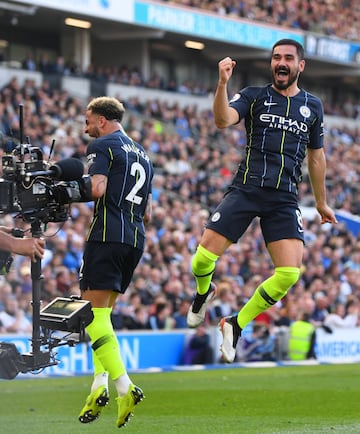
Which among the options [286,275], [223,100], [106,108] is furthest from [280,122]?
[106,108]

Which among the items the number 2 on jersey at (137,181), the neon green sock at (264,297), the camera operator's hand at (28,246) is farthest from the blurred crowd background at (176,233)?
the camera operator's hand at (28,246)

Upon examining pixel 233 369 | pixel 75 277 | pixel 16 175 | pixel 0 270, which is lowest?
pixel 233 369

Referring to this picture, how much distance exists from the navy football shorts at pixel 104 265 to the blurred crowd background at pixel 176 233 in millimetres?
4125

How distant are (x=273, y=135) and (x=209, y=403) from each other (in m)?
3.76

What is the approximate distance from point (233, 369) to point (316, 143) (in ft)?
26.1

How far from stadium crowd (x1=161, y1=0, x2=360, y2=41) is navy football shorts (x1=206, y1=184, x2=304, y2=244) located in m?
24.1

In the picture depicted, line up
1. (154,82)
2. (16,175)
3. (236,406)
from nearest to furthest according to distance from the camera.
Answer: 1. (16,175)
2. (236,406)
3. (154,82)

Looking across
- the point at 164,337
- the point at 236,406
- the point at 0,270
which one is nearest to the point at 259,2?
the point at 164,337

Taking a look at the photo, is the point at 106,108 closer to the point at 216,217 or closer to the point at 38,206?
the point at 38,206

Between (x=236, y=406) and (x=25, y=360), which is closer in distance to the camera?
(x=25, y=360)

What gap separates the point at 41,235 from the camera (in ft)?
26.9

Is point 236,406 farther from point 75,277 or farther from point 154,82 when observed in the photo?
point 154,82

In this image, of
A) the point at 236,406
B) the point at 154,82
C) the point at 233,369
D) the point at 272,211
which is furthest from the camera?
the point at 154,82

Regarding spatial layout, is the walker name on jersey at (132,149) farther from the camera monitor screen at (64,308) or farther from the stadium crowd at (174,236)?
the stadium crowd at (174,236)
